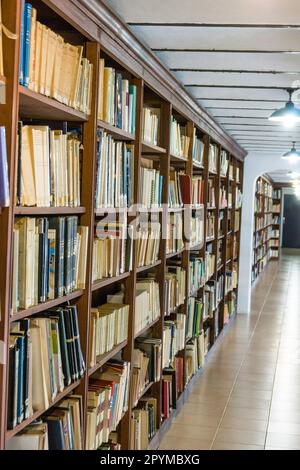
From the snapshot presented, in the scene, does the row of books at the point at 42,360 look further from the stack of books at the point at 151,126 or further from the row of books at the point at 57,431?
the stack of books at the point at 151,126

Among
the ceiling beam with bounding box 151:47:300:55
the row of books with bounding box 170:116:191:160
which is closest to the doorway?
the row of books with bounding box 170:116:191:160

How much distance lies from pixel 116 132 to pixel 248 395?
3526 mm

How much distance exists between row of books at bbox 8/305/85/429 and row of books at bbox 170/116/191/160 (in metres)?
2.35

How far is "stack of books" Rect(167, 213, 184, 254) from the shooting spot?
4.89 meters

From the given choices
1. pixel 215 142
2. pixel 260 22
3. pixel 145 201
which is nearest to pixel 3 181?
pixel 260 22

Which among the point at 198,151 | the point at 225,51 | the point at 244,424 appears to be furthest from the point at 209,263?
the point at 225,51

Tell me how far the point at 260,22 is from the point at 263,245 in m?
14.7

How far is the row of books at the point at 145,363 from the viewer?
13.2ft

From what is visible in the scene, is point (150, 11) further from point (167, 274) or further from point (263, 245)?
point (263, 245)

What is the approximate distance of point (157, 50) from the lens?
3900 millimetres

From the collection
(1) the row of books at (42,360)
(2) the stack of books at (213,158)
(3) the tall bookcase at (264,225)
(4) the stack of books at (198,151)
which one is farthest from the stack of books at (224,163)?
(3) the tall bookcase at (264,225)

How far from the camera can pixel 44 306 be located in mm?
2416

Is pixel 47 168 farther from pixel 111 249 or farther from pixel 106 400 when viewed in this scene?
pixel 106 400

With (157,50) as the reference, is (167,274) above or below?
below
